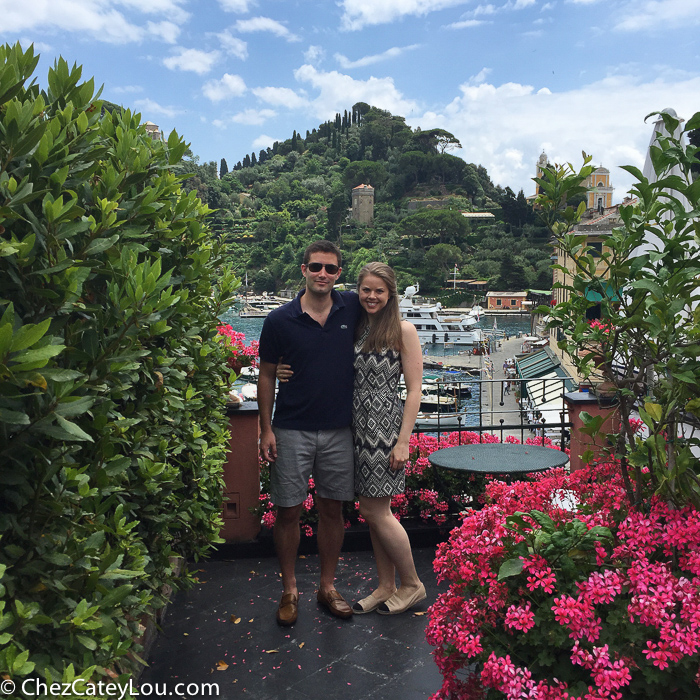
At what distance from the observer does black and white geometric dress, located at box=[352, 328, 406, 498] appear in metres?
2.78

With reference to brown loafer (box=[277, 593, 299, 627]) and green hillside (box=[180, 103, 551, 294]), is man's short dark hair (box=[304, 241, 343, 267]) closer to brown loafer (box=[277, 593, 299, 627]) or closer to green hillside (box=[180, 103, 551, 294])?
brown loafer (box=[277, 593, 299, 627])

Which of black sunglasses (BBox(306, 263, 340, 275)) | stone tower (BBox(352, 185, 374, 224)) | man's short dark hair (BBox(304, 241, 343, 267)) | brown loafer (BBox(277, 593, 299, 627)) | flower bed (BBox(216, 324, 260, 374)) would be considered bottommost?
brown loafer (BBox(277, 593, 299, 627))

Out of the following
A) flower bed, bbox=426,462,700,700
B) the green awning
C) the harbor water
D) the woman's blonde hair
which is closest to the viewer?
flower bed, bbox=426,462,700,700

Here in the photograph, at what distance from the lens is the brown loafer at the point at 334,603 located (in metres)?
2.84

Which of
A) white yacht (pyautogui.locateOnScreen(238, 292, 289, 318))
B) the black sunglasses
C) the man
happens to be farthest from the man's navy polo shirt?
white yacht (pyautogui.locateOnScreen(238, 292, 289, 318))

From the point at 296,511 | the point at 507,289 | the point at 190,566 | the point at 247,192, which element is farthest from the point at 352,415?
the point at 247,192

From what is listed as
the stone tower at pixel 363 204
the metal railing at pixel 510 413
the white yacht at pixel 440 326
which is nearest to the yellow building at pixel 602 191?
the white yacht at pixel 440 326

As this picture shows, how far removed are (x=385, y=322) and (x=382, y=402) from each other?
34 cm

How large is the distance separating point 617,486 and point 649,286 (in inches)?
28.4

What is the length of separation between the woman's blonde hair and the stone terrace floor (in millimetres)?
1185

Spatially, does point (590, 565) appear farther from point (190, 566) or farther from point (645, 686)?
A: point (190, 566)

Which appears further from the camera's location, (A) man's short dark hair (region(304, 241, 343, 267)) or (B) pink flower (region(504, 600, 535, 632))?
(A) man's short dark hair (region(304, 241, 343, 267))

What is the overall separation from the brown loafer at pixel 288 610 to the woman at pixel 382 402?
395 mm

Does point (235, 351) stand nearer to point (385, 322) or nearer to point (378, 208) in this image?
point (385, 322)
